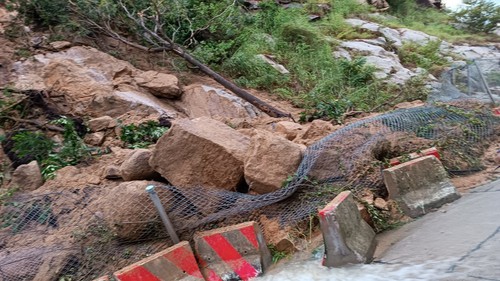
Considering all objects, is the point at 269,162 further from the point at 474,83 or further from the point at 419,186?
the point at 474,83

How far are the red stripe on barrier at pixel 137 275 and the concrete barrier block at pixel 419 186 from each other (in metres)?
2.18

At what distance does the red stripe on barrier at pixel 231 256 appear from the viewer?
3512 millimetres

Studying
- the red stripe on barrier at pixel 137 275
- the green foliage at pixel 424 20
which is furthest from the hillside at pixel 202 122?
the green foliage at pixel 424 20

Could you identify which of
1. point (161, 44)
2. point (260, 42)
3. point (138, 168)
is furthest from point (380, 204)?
point (260, 42)

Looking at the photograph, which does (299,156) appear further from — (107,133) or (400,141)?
(107,133)

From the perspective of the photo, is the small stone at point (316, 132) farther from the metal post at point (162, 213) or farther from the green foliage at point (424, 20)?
the green foliage at point (424, 20)

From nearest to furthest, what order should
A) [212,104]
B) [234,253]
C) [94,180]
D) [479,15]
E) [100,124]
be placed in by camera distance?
[234,253] → [94,180] → [100,124] → [212,104] → [479,15]

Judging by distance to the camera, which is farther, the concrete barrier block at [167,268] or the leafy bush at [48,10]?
the leafy bush at [48,10]

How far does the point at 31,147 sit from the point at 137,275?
331cm

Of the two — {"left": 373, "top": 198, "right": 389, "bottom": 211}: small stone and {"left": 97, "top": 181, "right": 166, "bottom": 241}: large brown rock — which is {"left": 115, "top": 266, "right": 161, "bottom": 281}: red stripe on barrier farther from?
{"left": 373, "top": 198, "right": 389, "bottom": 211}: small stone

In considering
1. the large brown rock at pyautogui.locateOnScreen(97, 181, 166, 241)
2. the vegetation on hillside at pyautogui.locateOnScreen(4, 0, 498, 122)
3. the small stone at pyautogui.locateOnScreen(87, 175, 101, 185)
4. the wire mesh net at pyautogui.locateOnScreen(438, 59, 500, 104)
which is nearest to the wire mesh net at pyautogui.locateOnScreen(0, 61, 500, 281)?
the large brown rock at pyautogui.locateOnScreen(97, 181, 166, 241)

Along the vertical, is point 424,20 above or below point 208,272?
above

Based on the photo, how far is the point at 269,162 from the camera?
4.11 metres

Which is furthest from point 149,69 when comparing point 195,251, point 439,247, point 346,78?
point 439,247
